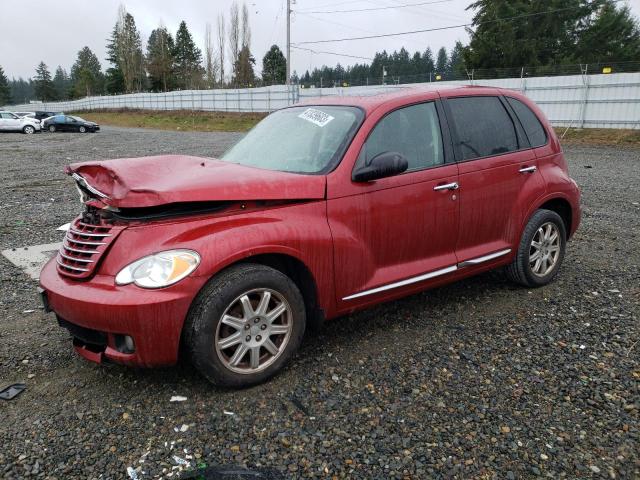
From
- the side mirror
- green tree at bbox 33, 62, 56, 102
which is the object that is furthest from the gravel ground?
green tree at bbox 33, 62, 56, 102

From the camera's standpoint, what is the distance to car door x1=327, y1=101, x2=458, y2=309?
Result: 11.5 ft

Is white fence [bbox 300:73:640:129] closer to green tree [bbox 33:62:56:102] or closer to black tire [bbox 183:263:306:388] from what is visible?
black tire [bbox 183:263:306:388]

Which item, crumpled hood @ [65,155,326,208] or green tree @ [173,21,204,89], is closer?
crumpled hood @ [65,155,326,208]

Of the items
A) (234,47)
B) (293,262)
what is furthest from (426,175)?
(234,47)

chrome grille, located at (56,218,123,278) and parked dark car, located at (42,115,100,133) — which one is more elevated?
chrome grille, located at (56,218,123,278)

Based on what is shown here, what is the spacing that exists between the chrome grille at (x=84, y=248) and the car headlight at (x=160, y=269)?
239 mm

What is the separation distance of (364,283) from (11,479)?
225 centimetres

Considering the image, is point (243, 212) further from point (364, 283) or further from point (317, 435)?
point (317, 435)

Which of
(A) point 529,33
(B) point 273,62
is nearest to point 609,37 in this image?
(A) point 529,33

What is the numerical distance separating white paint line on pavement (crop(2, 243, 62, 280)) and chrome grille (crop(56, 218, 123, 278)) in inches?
90.3

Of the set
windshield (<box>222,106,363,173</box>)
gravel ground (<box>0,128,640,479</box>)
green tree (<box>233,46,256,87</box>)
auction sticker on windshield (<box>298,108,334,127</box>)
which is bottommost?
gravel ground (<box>0,128,640,479</box>)

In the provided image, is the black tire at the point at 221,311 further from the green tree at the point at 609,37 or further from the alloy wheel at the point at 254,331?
the green tree at the point at 609,37

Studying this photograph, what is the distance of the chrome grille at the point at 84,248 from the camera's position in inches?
118

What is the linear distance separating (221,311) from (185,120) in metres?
44.5
